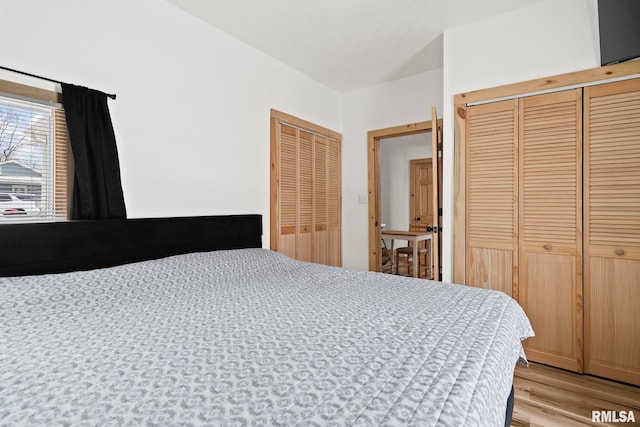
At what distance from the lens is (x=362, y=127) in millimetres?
3945

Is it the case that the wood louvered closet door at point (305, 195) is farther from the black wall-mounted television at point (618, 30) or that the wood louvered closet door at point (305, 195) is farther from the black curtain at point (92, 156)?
the black wall-mounted television at point (618, 30)

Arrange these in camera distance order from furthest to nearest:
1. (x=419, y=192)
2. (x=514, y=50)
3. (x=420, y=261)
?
(x=419, y=192)
(x=420, y=261)
(x=514, y=50)

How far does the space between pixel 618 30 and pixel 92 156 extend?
3.32 m

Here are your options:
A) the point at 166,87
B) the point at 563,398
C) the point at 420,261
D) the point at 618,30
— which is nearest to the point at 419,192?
the point at 420,261

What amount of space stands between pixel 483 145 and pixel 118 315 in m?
2.67

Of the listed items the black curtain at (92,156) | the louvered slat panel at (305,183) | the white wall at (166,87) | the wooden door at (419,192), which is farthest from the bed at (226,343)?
the wooden door at (419,192)

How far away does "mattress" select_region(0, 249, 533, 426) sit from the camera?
699 mm

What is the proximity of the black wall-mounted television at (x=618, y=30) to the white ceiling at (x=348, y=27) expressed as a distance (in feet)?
1.62

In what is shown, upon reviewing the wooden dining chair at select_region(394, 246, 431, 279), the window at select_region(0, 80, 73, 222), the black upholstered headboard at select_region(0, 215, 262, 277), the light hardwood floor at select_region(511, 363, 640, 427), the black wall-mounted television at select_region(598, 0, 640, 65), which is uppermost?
Result: the black wall-mounted television at select_region(598, 0, 640, 65)

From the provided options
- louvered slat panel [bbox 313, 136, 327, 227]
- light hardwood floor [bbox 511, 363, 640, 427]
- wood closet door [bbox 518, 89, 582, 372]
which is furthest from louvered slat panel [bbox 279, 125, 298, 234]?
light hardwood floor [bbox 511, 363, 640, 427]

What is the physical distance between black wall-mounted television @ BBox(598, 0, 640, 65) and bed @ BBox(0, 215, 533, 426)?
1.81 m

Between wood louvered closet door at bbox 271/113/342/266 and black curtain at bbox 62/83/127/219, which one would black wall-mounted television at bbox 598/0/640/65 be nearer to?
wood louvered closet door at bbox 271/113/342/266

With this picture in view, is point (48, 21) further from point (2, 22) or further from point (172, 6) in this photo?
point (172, 6)

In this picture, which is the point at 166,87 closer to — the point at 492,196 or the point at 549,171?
the point at 492,196
